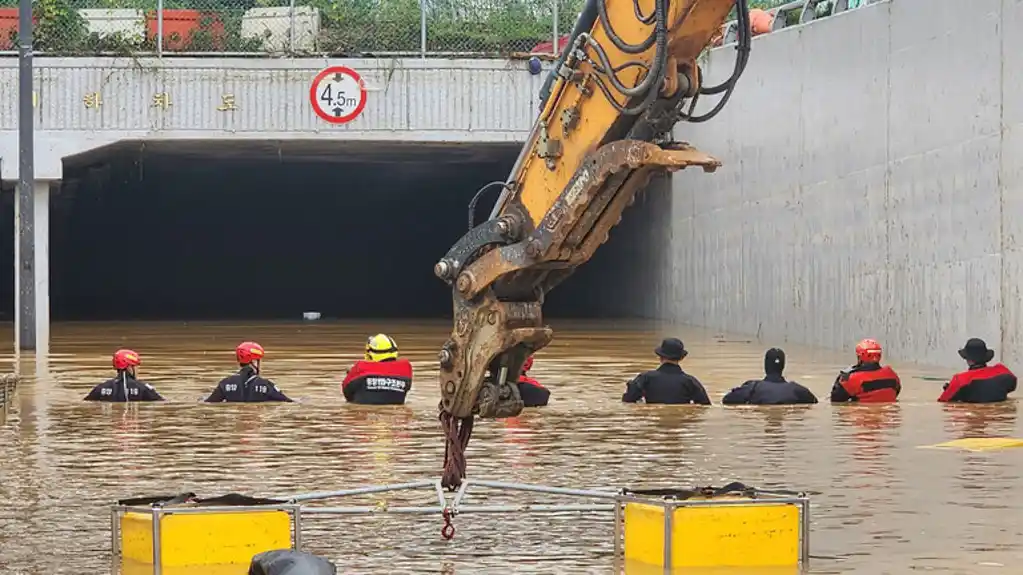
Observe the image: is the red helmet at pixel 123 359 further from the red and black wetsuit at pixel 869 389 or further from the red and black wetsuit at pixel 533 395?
the red and black wetsuit at pixel 869 389

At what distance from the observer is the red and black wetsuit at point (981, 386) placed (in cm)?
2088

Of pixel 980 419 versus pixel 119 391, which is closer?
pixel 980 419

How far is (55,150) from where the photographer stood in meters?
36.5

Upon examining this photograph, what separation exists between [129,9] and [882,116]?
15720 millimetres

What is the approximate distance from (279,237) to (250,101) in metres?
25.8

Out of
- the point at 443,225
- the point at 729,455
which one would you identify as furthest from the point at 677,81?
the point at 443,225

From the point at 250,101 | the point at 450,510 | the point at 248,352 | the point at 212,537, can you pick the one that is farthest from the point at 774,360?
the point at 250,101

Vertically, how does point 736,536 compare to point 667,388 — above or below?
below

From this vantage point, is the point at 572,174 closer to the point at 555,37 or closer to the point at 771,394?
the point at 771,394

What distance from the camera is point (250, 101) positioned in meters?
37.1

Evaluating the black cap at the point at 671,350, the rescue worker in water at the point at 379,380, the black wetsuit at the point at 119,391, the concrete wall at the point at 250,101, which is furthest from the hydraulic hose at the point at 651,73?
the concrete wall at the point at 250,101

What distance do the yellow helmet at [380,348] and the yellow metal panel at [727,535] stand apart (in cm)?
1103

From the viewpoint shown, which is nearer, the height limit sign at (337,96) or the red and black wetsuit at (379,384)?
the red and black wetsuit at (379,384)

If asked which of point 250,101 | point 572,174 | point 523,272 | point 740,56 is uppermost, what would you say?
point 250,101
